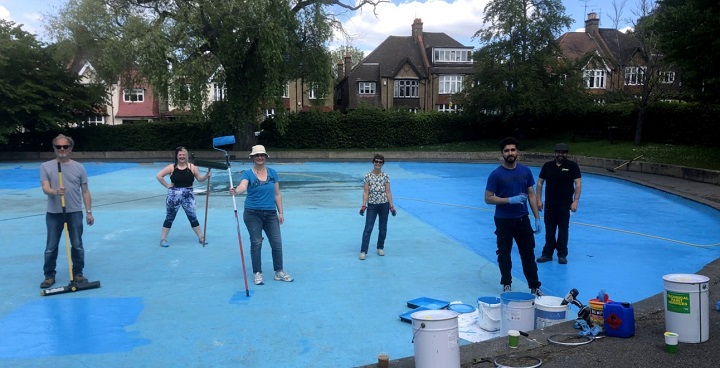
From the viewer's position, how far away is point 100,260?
917 centimetres

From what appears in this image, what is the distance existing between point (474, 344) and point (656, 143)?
31.5 m

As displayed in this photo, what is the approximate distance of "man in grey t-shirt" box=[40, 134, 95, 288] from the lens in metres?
7.39

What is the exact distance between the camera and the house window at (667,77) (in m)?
31.0

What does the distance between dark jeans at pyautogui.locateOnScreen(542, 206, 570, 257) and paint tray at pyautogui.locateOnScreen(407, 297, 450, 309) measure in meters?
3.04

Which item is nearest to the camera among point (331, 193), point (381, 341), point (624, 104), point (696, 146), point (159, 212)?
point (381, 341)

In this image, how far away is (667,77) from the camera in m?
32.8

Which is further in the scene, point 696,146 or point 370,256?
point 696,146

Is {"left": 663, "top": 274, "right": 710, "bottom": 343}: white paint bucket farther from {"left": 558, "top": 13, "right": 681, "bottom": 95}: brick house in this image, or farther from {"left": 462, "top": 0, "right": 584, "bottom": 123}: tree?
{"left": 462, "top": 0, "right": 584, "bottom": 123}: tree

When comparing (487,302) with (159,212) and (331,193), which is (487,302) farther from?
(331,193)

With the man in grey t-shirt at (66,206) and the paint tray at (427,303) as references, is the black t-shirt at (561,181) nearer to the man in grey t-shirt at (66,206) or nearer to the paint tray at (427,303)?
the paint tray at (427,303)

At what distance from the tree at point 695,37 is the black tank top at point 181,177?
1519 cm

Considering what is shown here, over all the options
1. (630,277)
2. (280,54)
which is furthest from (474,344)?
(280,54)

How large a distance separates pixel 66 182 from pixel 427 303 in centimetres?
486

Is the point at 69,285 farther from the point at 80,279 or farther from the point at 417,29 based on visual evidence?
the point at 417,29
